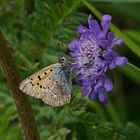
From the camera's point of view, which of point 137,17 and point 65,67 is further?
point 137,17

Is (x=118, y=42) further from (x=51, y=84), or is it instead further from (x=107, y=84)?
(x=51, y=84)

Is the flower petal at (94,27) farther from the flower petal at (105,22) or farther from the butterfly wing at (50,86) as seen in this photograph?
the butterfly wing at (50,86)

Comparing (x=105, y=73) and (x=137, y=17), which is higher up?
(x=105, y=73)

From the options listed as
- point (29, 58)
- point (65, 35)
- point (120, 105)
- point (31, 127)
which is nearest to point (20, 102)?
point (31, 127)

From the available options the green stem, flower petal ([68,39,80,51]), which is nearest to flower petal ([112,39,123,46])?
flower petal ([68,39,80,51])

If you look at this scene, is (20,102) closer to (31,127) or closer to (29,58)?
(31,127)

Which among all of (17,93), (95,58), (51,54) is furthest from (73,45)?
(51,54)

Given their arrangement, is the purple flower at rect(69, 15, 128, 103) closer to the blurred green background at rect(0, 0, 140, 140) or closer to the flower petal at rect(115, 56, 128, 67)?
the flower petal at rect(115, 56, 128, 67)
